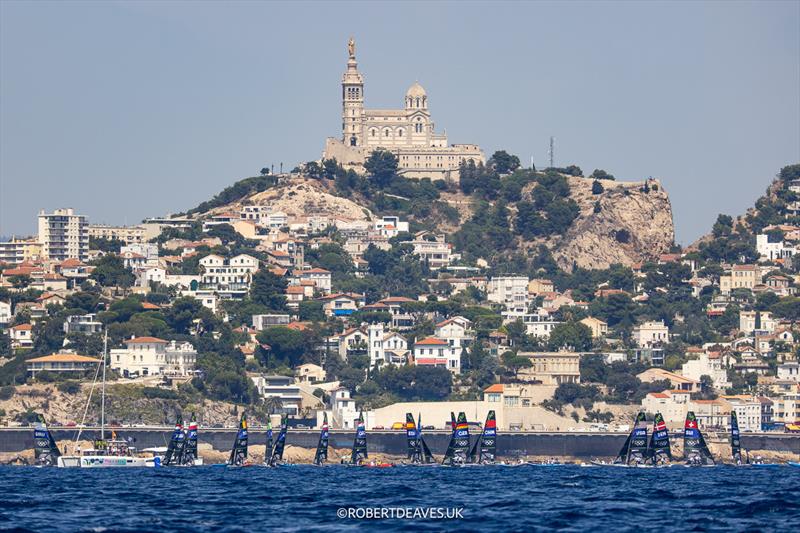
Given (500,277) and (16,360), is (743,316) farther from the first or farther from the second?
(16,360)

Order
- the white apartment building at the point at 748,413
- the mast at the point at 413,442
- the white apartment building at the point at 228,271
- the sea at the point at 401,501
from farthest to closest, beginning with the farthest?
the white apartment building at the point at 228,271 → the white apartment building at the point at 748,413 → the mast at the point at 413,442 → the sea at the point at 401,501

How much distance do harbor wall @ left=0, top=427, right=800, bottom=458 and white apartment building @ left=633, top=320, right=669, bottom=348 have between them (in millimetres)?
30848

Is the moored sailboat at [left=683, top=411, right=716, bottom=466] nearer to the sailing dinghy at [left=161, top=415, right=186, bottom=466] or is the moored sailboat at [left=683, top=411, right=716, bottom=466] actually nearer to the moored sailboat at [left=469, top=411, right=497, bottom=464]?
the moored sailboat at [left=469, top=411, right=497, bottom=464]

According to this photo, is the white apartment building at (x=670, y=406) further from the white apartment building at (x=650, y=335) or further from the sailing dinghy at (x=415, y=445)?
the sailing dinghy at (x=415, y=445)

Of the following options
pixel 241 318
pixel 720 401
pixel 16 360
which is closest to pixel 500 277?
pixel 241 318

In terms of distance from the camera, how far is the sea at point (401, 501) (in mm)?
64375

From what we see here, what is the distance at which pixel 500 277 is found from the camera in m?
193

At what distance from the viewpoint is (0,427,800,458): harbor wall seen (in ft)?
437

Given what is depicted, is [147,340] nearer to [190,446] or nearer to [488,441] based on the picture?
[190,446]

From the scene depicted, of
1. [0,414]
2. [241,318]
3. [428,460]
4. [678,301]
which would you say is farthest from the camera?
[678,301]

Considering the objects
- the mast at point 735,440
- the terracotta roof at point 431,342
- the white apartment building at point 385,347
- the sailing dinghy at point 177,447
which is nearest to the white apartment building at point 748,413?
the mast at point 735,440

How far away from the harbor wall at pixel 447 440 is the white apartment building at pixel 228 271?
4532cm

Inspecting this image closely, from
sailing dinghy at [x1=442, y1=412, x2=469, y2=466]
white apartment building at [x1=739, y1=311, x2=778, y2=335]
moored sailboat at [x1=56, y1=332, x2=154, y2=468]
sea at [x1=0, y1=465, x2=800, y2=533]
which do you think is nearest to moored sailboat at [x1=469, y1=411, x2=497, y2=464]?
sailing dinghy at [x1=442, y1=412, x2=469, y2=466]

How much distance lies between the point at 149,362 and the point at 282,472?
44143 mm
